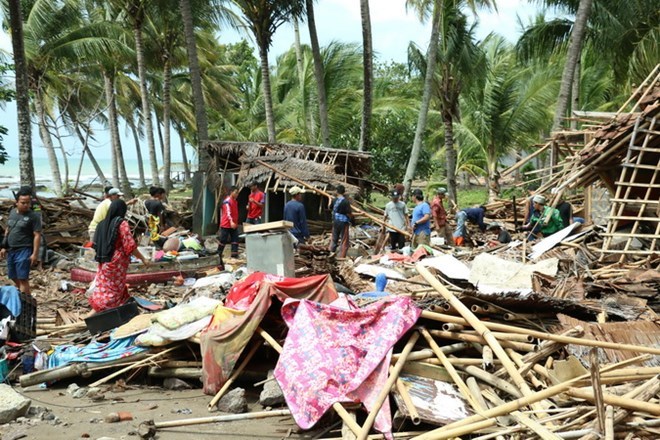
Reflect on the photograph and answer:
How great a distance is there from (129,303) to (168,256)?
3.86m

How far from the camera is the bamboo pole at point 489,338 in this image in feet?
15.5

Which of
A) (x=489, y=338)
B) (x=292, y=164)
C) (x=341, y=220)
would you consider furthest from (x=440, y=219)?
(x=489, y=338)

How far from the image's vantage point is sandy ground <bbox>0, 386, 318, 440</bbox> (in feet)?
17.7

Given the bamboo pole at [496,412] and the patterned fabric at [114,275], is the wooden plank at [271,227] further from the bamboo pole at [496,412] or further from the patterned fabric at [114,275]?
the bamboo pole at [496,412]

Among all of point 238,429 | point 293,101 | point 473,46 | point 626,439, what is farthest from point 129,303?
point 293,101

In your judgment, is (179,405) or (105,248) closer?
(179,405)

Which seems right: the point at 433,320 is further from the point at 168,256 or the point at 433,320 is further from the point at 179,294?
the point at 168,256

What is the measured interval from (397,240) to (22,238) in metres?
7.34

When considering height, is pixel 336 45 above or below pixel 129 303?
above

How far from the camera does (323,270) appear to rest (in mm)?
9891

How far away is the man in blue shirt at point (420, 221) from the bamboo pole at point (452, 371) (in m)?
7.13

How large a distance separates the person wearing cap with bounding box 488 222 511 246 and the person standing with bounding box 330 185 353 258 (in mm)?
3048

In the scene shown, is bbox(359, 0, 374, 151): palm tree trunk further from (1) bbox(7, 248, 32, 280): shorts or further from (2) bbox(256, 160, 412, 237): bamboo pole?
(1) bbox(7, 248, 32, 280): shorts

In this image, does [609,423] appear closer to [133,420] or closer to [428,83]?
[133,420]
